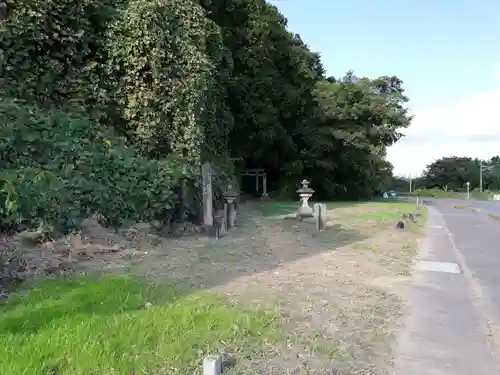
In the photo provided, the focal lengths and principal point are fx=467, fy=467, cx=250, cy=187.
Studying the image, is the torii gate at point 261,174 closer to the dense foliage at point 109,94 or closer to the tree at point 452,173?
the dense foliage at point 109,94

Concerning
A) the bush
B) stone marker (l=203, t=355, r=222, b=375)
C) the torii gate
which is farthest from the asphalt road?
the torii gate

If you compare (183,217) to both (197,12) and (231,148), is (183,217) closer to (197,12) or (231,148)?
(197,12)

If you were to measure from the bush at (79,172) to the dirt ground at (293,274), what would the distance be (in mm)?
511

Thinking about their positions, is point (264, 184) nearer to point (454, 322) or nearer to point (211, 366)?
point (454, 322)

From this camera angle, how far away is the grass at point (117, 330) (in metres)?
3.20

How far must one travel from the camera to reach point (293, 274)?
22.2ft

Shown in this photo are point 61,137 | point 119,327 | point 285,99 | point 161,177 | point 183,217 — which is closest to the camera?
point 119,327

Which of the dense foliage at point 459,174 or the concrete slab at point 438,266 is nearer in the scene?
the concrete slab at point 438,266

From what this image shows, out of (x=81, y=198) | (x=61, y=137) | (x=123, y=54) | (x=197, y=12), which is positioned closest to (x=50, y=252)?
(x=81, y=198)

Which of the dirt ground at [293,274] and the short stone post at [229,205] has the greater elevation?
the short stone post at [229,205]

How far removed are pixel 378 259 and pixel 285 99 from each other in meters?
20.6

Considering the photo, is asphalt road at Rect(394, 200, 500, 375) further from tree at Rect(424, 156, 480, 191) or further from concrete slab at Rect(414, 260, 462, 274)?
tree at Rect(424, 156, 480, 191)

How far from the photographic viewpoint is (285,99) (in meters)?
28.1

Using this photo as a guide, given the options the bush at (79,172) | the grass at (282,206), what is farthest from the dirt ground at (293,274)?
the grass at (282,206)
